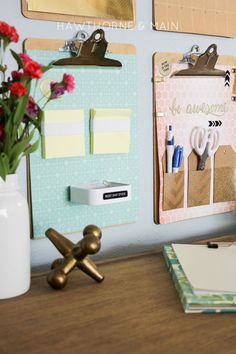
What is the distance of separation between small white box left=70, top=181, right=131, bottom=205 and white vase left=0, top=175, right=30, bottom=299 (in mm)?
154

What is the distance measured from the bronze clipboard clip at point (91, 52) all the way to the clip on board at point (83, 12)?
0.11ft

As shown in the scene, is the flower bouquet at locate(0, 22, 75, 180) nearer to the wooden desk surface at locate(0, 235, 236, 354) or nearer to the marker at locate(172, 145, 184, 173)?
the wooden desk surface at locate(0, 235, 236, 354)

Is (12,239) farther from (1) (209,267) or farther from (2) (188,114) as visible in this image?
(2) (188,114)

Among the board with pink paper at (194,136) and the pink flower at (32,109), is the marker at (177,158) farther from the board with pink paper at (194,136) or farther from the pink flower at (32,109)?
the pink flower at (32,109)

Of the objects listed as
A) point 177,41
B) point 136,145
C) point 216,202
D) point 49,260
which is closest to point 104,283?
point 49,260

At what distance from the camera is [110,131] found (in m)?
1.00

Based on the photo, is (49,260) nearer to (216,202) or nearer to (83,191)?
(83,191)

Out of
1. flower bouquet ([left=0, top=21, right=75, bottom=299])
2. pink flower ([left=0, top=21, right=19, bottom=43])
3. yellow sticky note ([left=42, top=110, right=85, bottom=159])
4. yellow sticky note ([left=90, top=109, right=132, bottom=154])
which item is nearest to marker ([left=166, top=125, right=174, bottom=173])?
yellow sticky note ([left=90, top=109, right=132, bottom=154])

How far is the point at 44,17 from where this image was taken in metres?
0.90

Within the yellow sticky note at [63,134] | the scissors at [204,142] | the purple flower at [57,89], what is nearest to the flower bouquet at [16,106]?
the purple flower at [57,89]

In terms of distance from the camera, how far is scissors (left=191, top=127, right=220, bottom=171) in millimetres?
1141

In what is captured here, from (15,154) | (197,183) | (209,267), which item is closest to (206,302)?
(209,267)

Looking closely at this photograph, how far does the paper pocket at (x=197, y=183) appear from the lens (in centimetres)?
115

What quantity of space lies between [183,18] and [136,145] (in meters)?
0.31
